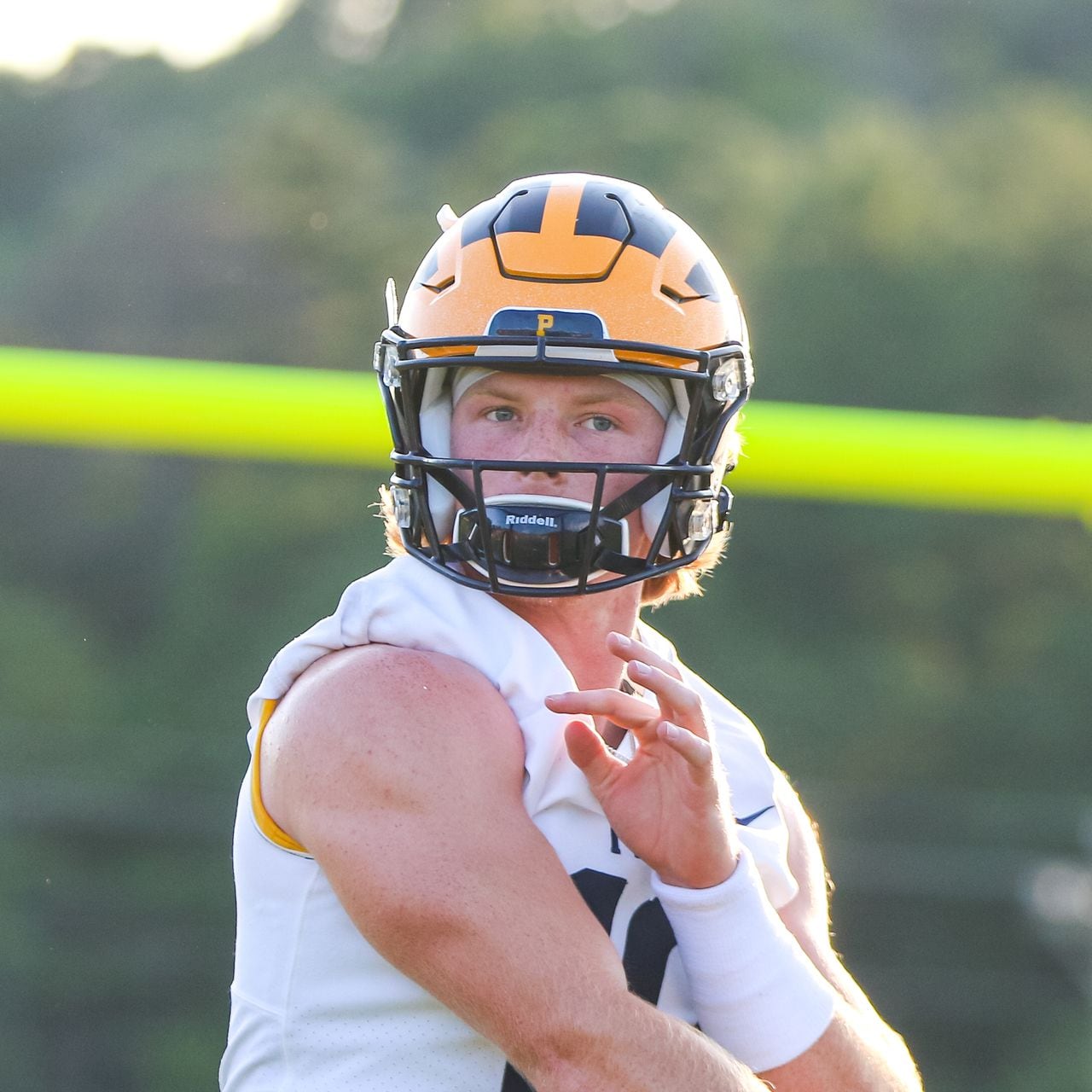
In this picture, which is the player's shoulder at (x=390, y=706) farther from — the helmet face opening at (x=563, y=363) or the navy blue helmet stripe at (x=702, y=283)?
the navy blue helmet stripe at (x=702, y=283)

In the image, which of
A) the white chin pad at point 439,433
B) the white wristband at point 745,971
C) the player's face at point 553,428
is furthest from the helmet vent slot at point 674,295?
the white wristband at point 745,971

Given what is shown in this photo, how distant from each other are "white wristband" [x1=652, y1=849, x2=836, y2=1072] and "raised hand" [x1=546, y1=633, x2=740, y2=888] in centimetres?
3

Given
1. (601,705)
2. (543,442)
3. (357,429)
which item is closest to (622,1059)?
(601,705)

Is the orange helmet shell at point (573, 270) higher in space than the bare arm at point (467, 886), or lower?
higher

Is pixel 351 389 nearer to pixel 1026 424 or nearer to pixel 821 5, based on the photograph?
pixel 1026 424

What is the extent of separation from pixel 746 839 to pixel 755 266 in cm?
1874

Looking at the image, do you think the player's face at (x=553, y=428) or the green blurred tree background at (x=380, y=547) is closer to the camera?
the player's face at (x=553, y=428)

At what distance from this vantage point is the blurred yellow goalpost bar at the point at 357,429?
11.1ft

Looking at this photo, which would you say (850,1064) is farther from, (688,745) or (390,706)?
(390,706)

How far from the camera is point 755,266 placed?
20.3 m

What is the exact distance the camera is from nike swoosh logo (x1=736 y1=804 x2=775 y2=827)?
2105 millimetres

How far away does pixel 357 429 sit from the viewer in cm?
344

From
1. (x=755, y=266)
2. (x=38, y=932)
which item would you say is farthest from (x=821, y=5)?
(x=38, y=932)

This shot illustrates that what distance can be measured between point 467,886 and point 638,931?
283 millimetres
